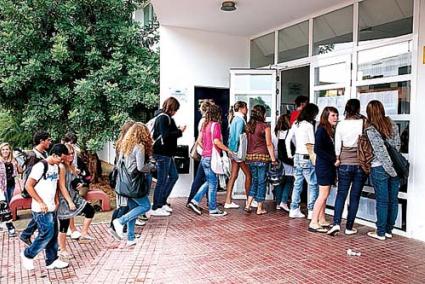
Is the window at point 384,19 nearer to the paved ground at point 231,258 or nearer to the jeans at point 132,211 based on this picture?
the paved ground at point 231,258

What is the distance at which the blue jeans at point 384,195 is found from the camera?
5.21 m

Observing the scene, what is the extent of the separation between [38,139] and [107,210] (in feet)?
10.4

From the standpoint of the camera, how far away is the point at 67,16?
31.0ft

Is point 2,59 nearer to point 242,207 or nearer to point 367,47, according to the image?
point 242,207

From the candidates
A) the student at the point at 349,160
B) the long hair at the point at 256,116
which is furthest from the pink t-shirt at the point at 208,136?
the student at the point at 349,160

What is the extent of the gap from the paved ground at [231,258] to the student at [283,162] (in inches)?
37.3

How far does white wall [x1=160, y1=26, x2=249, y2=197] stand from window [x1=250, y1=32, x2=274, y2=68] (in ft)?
1.63

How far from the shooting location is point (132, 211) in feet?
16.9

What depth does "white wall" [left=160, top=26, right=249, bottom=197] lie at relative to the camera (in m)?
8.54

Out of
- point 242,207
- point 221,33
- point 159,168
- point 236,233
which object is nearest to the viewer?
point 236,233

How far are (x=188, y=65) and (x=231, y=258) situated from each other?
4991mm

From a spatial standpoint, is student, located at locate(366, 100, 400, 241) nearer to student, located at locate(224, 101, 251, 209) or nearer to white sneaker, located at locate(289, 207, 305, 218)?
white sneaker, located at locate(289, 207, 305, 218)

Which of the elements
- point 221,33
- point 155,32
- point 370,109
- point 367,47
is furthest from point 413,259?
point 155,32

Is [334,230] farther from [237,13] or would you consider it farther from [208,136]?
[237,13]
